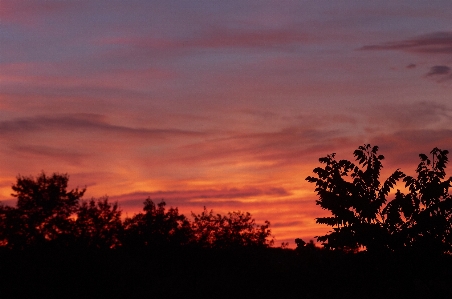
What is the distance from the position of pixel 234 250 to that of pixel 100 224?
2826cm

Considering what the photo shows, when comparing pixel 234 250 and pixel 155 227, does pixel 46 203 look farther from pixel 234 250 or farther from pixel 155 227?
pixel 234 250

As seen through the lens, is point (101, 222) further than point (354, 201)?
Yes

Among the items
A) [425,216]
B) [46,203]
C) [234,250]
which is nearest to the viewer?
[425,216]

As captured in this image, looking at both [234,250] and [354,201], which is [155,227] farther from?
[354,201]

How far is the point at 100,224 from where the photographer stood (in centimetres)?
8531

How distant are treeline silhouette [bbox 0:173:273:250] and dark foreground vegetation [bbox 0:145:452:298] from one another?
138 millimetres

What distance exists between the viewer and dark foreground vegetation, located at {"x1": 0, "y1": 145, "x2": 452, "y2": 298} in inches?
1037

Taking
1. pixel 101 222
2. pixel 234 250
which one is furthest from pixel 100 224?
pixel 234 250

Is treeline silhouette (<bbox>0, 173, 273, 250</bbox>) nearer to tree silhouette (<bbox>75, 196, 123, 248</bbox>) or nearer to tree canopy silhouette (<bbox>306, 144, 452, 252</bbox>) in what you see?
tree silhouette (<bbox>75, 196, 123, 248</bbox>)

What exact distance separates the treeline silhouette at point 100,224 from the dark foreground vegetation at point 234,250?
5.4 inches

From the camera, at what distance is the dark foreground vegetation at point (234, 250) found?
86.4ft

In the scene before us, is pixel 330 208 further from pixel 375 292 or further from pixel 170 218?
pixel 170 218

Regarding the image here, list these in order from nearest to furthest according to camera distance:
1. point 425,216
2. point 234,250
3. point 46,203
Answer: point 425,216 → point 234,250 → point 46,203

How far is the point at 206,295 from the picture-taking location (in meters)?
47.9
